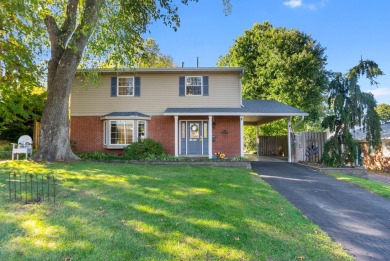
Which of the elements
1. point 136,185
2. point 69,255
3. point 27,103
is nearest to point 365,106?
point 136,185

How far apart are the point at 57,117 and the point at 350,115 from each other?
1380 centimetres

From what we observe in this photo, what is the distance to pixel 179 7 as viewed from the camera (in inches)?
490

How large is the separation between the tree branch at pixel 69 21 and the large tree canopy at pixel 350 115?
1297 centimetres

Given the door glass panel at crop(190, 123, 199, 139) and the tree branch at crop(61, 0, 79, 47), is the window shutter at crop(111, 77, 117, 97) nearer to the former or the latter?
the tree branch at crop(61, 0, 79, 47)

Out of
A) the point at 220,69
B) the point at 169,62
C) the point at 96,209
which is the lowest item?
the point at 96,209

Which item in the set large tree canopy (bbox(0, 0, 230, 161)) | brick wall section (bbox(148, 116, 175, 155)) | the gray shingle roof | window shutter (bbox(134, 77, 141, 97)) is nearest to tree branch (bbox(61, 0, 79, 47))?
large tree canopy (bbox(0, 0, 230, 161))

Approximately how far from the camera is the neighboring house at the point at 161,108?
1505 cm

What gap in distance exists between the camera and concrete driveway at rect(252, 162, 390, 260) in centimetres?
421

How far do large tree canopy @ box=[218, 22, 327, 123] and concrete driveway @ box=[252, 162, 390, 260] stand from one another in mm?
15733

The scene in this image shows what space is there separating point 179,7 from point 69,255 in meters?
11.7

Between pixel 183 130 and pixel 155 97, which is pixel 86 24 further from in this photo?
pixel 183 130

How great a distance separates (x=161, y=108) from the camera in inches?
601

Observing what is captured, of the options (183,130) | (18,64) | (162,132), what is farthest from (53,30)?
(183,130)

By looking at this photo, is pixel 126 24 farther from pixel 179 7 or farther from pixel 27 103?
pixel 27 103
